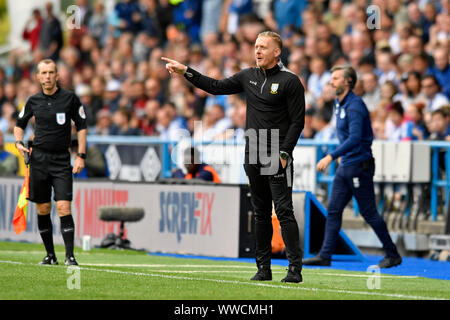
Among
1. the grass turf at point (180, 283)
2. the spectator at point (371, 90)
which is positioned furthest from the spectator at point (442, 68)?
the grass turf at point (180, 283)

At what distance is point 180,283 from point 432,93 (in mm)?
8193

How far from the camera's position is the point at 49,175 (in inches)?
487

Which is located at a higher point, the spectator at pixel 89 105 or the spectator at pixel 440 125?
the spectator at pixel 89 105

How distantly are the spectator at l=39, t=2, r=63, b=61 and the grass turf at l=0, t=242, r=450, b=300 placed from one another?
15024mm

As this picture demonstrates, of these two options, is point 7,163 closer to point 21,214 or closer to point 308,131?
point 308,131

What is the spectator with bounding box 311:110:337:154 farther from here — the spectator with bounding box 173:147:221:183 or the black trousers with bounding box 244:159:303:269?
the black trousers with bounding box 244:159:303:269

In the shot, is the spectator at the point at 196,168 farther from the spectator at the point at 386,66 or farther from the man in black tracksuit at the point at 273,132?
the man in black tracksuit at the point at 273,132

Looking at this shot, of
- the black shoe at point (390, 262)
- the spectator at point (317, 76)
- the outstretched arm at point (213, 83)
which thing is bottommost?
the black shoe at point (390, 262)

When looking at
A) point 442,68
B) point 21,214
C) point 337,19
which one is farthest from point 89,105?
point 21,214

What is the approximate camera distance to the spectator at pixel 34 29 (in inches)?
1140

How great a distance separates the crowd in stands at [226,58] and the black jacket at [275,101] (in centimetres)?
470

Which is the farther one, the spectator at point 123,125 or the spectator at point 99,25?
the spectator at point 99,25

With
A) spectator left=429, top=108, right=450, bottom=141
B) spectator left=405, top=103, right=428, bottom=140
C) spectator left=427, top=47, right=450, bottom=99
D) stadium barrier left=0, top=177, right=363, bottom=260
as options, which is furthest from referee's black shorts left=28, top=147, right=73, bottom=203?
spectator left=427, top=47, right=450, bottom=99

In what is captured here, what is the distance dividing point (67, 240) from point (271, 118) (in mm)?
3299
